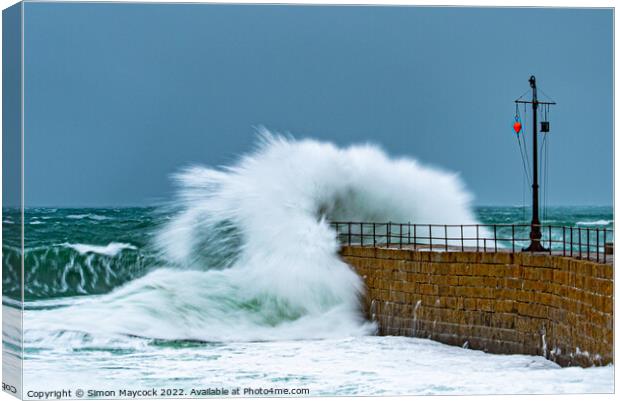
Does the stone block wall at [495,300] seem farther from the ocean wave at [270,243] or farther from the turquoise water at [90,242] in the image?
the turquoise water at [90,242]

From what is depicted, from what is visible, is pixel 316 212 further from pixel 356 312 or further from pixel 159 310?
pixel 159 310

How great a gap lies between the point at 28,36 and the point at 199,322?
428 cm

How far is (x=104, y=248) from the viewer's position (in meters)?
17.9

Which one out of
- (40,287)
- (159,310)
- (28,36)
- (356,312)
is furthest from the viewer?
(356,312)

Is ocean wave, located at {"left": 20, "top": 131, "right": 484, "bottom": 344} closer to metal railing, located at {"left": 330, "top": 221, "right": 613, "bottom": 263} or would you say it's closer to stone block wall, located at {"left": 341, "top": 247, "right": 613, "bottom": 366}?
metal railing, located at {"left": 330, "top": 221, "right": 613, "bottom": 263}

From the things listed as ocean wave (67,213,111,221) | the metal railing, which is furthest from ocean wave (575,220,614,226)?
ocean wave (67,213,111,221)

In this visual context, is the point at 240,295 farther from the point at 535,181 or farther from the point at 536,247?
the point at 535,181

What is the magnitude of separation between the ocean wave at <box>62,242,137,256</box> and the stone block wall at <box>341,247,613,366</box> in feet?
9.33

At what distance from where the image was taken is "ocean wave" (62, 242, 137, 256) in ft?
58.1

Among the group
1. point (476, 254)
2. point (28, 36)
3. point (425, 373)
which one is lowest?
point (425, 373)

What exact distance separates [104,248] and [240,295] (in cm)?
180

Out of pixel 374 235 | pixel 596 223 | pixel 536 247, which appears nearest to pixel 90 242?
pixel 374 235

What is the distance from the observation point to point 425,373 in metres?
15.4

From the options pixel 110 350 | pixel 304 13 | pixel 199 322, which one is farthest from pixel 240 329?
pixel 304 13
